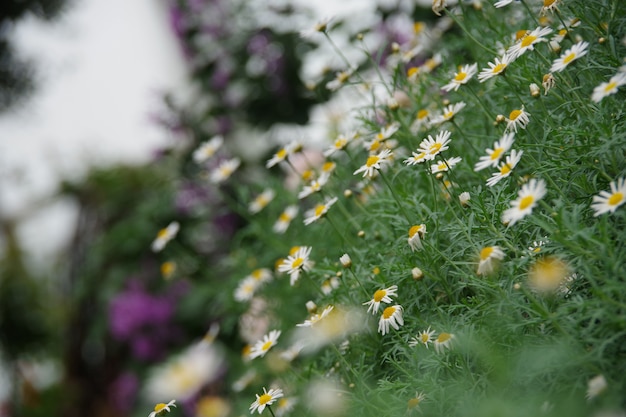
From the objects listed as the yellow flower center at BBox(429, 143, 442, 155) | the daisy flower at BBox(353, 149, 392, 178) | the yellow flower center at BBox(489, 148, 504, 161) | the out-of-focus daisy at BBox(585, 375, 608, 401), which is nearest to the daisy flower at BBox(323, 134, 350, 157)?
the daisy flower at BBox(353, 149, 392, 178)

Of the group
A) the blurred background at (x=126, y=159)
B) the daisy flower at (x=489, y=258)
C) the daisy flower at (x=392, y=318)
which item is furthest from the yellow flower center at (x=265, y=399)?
the blurred background at (x=126, y=159)

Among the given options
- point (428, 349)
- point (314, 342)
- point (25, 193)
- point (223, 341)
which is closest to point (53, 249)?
point (25, 193)

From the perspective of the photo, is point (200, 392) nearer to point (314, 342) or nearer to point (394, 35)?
point (314, 342)

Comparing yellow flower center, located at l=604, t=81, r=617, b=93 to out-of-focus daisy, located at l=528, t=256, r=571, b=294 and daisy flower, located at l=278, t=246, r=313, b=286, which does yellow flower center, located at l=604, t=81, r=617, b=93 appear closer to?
out-of-focus daisy, located at l=528, t=256, r=571, b=294

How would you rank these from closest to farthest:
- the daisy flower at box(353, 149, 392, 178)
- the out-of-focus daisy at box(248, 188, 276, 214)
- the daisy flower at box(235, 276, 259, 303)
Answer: the daisy flower at box(353, 149, 392, 178) → the daisy flower at box(235, 276, 259, 303) → the out-of-focus daisy at box(248, 188, 276, 214)

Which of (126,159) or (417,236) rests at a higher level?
(126,159)

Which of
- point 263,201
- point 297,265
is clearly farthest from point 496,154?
point 263,201

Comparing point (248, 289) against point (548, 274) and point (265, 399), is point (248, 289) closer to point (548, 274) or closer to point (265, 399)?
point (265, 399)
